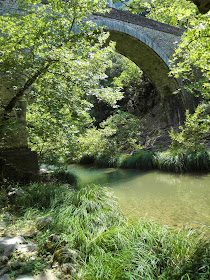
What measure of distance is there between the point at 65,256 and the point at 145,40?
1131 centimetres

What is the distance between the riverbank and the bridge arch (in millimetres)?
6181

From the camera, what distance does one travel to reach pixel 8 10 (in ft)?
22.1

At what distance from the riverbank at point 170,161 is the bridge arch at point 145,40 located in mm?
6181

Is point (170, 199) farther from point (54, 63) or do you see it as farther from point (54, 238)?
point (54, 63)

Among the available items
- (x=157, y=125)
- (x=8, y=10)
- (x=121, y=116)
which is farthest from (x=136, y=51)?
(x=8, y=10)

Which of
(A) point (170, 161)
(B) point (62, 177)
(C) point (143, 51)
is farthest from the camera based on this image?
(C) point (143, 51)

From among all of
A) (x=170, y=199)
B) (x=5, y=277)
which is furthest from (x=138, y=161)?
(x=5, y=277)

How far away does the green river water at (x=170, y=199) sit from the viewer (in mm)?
3350

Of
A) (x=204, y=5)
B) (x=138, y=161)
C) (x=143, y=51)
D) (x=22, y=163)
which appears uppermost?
(x=143, y=51)

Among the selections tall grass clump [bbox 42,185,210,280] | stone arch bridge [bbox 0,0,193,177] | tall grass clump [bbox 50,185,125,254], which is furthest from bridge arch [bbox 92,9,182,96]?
tall grass clump [bbox 42,185,210,280]

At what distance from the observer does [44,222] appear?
102 inches

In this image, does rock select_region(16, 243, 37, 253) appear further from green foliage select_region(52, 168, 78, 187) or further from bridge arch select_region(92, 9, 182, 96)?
bridge arch select_region(92, 9, 182, 96)

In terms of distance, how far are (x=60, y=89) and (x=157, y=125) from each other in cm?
1153

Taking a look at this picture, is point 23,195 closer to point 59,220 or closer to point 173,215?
point 59,220
